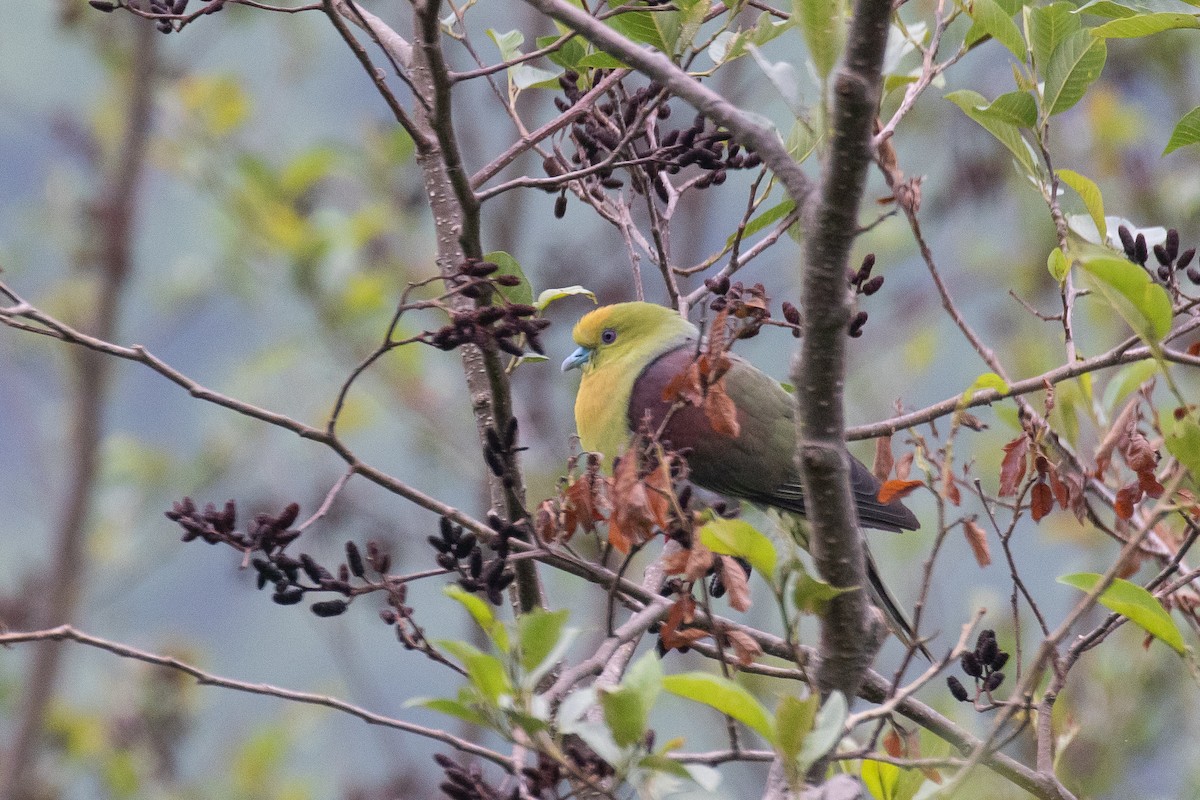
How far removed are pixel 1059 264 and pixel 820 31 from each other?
96 cm

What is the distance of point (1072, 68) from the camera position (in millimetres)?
2408

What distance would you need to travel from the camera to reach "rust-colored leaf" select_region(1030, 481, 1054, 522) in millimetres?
2355

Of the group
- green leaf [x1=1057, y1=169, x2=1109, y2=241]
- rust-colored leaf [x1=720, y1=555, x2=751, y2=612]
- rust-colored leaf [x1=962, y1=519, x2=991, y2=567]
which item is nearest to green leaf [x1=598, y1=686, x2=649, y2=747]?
rust-colored leaf [x1=720, y1=555, x2=751, y2=612]

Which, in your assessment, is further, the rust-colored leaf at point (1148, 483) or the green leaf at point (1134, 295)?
the rust-colored leaf at point (1148, 483)

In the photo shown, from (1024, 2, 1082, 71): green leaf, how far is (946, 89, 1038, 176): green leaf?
Result: 4.8 inches

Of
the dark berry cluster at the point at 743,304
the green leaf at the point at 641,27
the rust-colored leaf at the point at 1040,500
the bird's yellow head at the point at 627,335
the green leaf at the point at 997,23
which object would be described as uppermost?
the bird's yellow head at the point at 627,335

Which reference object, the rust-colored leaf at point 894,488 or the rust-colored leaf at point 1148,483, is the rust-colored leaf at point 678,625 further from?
the rust-colored leaf at point 1148,483

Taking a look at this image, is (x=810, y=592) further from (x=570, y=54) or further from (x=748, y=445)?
(x=748, y=445)

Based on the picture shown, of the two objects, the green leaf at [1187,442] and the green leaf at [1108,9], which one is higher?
the green leaf at [1108,9]

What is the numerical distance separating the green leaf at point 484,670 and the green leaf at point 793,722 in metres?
0.35

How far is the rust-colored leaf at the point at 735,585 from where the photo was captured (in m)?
1.85

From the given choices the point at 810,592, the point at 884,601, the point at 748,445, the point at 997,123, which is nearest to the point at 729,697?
the point at 810,592

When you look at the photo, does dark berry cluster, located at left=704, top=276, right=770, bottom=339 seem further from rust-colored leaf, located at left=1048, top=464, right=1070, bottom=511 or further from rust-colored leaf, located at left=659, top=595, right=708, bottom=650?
rust-colored leaf, located at left=1048, top=464, right=1070, bottom=511

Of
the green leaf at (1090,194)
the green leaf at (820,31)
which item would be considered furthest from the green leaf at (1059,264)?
the green leaf at (820,31)
